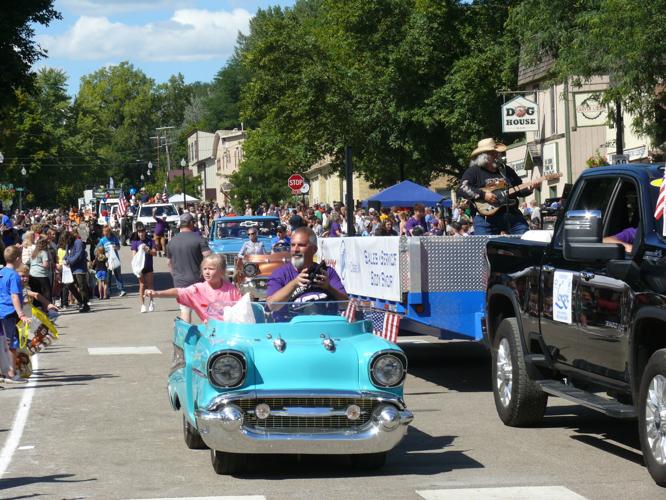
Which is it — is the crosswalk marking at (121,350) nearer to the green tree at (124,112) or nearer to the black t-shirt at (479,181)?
the black t-shirt at (479,181)

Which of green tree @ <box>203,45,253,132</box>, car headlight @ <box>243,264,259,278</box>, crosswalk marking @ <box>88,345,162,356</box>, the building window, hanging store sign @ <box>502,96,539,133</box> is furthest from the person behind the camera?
green tree @ <box>203,45,253,132</box>

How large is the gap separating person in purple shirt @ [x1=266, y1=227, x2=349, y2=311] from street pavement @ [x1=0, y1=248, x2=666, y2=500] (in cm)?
125

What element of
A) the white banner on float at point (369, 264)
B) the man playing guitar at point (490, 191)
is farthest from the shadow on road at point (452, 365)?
the man playing guitar at point (490, 191)

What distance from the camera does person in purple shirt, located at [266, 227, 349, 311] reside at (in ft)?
33.8

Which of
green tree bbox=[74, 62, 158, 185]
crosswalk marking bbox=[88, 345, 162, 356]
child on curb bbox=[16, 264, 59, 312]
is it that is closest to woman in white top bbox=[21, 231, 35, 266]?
crosswalk marking bbox=[88, 345, 162, 356]

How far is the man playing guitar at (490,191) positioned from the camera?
47.3 feet

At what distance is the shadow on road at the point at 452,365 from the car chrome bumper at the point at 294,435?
4.89m

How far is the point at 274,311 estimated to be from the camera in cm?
958

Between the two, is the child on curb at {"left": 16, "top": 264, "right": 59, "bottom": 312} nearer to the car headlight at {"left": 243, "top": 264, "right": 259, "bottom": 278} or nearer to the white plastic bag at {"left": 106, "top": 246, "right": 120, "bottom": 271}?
the car headlight at {"left": 243, "top": 264, "right": 259, "bottom": 278}

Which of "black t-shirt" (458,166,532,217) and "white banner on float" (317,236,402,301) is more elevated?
"black t-shirt" (458,166,532,217)

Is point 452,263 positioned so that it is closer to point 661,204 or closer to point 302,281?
Answer: point 302,281

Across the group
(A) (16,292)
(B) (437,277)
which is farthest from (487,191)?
(A) (16,292)

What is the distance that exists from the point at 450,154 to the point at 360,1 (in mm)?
7701

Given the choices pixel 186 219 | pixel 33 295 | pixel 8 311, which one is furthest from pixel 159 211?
pixel 8 311
